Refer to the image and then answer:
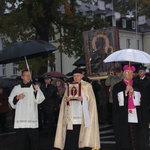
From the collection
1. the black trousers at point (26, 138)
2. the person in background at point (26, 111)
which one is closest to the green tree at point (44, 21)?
the person in background at point (26, 111)

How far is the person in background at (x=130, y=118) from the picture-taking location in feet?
20.1

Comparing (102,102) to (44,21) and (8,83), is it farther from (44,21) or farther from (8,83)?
(44,21)

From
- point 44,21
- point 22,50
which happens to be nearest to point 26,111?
point 22,50

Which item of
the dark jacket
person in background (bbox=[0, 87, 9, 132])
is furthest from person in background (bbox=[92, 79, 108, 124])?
person in background (bbox=[0, 87, 9, 132])

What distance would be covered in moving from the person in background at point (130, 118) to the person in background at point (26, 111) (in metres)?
1.55

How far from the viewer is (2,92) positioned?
1234 centimetres

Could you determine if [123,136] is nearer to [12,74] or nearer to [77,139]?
[77,139]

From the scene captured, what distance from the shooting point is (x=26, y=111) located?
6781 mm

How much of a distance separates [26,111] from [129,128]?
1.91m

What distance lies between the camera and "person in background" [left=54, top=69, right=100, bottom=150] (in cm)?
683

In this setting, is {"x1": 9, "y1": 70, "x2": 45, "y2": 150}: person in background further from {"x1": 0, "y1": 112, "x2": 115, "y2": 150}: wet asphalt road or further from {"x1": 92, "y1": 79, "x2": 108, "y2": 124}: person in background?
{"x1": 92, "y1": 79, "x2": 108, "y2": 124}: person in background

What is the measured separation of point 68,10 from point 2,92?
8.26 metres

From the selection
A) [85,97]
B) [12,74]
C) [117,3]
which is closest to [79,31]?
[85,97]

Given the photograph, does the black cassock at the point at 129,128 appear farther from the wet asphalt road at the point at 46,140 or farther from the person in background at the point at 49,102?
the person in background at the point at 49,102
